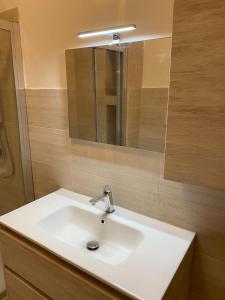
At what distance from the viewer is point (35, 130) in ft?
5.16

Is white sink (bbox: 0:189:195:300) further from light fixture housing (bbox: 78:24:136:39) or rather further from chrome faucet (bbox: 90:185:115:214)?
light fixture housing (bbox: 78:24:136:39)

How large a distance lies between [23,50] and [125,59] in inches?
31.7

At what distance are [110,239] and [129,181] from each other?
0.33 meters

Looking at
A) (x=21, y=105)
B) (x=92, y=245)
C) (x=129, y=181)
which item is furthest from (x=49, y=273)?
(x=21, y=105)

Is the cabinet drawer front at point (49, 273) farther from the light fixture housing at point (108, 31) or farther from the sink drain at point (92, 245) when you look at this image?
the light fixture housing at point (108, 31)

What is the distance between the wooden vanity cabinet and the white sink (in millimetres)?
50

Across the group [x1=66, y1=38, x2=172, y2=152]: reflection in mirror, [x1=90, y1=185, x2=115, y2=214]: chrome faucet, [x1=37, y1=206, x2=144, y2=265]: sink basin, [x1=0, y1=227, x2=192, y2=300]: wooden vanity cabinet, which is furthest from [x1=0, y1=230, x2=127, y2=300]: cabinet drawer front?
[x1=66, y1=38, x2=172, y2=152]: reflection in mirror

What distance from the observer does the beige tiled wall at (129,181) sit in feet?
3.33

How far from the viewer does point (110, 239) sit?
1193 mm

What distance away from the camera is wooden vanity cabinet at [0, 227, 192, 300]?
33.4 inches

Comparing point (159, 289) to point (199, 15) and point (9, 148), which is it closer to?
point (199, 15)

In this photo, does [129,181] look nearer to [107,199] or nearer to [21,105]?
[107,199]

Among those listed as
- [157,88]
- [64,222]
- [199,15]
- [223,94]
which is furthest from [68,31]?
[64,222]

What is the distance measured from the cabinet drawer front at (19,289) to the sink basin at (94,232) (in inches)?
10.8
